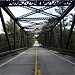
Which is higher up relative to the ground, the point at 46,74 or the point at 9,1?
the point at 9,1

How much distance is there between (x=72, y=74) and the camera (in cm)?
1280

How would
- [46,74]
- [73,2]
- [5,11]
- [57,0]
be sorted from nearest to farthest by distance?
[46,74], [57,0], [73,2], [5,11]

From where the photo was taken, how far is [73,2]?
24969mm

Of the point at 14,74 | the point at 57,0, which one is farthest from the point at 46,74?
the point at 57,0

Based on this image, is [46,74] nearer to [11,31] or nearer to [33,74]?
[33,74]

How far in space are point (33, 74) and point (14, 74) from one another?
0.88m

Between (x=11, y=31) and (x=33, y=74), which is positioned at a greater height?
(x=11, y=31)

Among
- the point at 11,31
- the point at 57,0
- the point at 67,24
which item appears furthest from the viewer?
the point at 11,31

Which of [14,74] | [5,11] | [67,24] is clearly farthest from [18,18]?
[67,24]

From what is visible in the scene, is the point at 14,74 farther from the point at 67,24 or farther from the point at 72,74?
the point at 67,24

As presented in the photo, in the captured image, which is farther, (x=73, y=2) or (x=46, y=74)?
(x=73, y=2)

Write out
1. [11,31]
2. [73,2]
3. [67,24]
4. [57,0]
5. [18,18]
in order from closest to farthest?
[57,0] < [73,2] < [18,18] < [67,24] < [11,31]

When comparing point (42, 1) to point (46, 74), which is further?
point (42, 1)

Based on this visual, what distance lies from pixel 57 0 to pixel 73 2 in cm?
261
